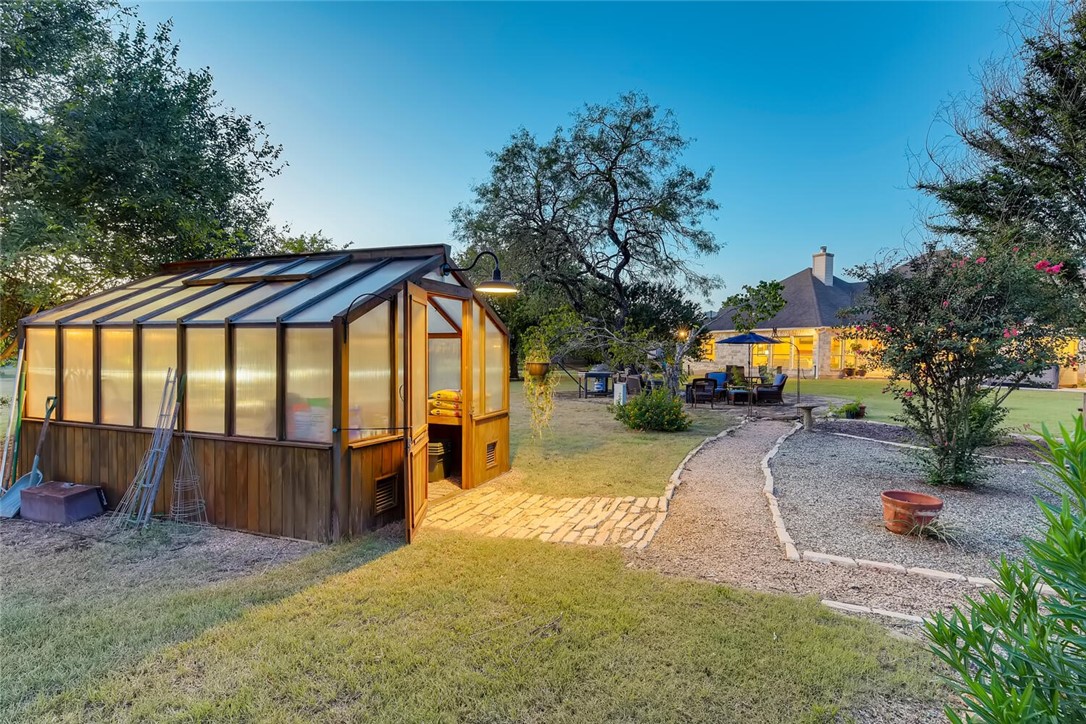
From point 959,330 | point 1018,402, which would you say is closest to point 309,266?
point 959,330

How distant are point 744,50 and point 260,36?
32.6ft

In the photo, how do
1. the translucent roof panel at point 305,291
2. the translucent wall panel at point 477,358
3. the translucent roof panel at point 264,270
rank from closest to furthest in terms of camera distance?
the translucent roof panel at point 305,291, the translucent roof panel at point 264,270, the translucent wall panel at point 477,358

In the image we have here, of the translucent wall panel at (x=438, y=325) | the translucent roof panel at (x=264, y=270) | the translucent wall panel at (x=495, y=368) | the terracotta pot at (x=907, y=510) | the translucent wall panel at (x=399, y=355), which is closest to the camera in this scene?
the terracotta pot at (x=907, y=510)

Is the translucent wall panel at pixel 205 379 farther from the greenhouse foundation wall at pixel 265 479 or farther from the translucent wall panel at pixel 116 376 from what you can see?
the translucent wall panel at pixel 116 376

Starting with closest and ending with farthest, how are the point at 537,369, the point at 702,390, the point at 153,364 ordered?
the point at 153,364 → the point at 537,369 → the point at 702,390

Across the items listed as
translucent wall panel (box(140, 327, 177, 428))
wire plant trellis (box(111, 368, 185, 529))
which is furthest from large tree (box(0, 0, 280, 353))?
wire plant trellis (box(111, 368, 185, 529))

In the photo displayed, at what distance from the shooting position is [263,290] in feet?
19.9

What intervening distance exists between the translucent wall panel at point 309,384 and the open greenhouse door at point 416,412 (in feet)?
2.51

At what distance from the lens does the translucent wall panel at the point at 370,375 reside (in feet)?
15.9

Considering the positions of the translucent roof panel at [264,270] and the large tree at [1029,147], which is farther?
the large tree at [1029,147]

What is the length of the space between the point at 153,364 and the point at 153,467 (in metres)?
1.14

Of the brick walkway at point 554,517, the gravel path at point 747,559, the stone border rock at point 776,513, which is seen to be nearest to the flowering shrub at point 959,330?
the stone border rock at point 776,513

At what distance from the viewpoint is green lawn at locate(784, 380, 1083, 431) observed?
37.9ft

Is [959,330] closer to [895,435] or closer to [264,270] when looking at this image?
[895,435]
